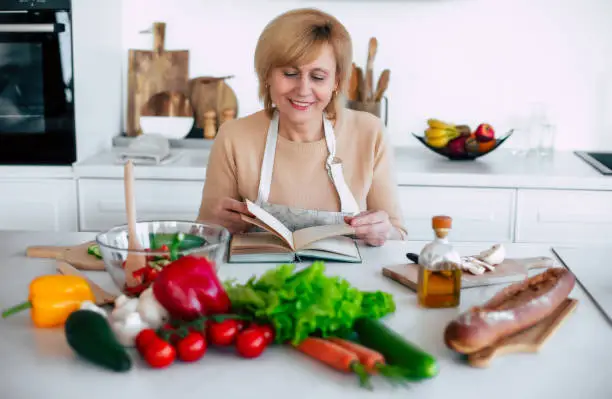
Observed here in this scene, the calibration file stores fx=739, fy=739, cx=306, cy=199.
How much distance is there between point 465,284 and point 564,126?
2048mm

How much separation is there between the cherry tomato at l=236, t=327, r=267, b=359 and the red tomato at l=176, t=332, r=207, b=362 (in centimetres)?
6

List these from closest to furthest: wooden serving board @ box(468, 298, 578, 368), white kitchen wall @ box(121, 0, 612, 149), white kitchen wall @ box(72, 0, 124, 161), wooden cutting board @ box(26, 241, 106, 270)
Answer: wooden serving board @ box(468, 298, 578, 368)
wooden cutting board @ box(26, 241, 106, 270)
white kitchen wall @ box(72, 0, 124, 161)
white kitchen wall @ box(121, 0, 612, 149)

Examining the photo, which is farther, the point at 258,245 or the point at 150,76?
the point at 150,76

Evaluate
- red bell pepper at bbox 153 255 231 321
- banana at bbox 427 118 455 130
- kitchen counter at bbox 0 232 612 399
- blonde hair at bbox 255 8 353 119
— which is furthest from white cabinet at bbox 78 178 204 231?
red bell pepper at bbox 153 255 231 321

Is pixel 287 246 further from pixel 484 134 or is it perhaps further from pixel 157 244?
pixel 484 134

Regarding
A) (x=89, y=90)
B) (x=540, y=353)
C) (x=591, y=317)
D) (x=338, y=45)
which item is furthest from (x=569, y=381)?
(x=89, y=90)

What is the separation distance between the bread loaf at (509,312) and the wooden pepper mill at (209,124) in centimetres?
212

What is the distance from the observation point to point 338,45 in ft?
6.77

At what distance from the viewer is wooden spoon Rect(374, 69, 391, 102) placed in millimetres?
3168

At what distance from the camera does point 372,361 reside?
3.64 ft

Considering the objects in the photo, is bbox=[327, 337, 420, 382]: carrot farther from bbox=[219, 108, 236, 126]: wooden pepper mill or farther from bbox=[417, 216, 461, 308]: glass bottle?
bbox=[219, 108, 236, 126]: wooden pepper mill

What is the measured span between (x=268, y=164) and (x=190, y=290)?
1.01m

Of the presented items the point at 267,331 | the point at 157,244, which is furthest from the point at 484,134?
the point at 267,331

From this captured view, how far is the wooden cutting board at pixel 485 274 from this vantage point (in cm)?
154
